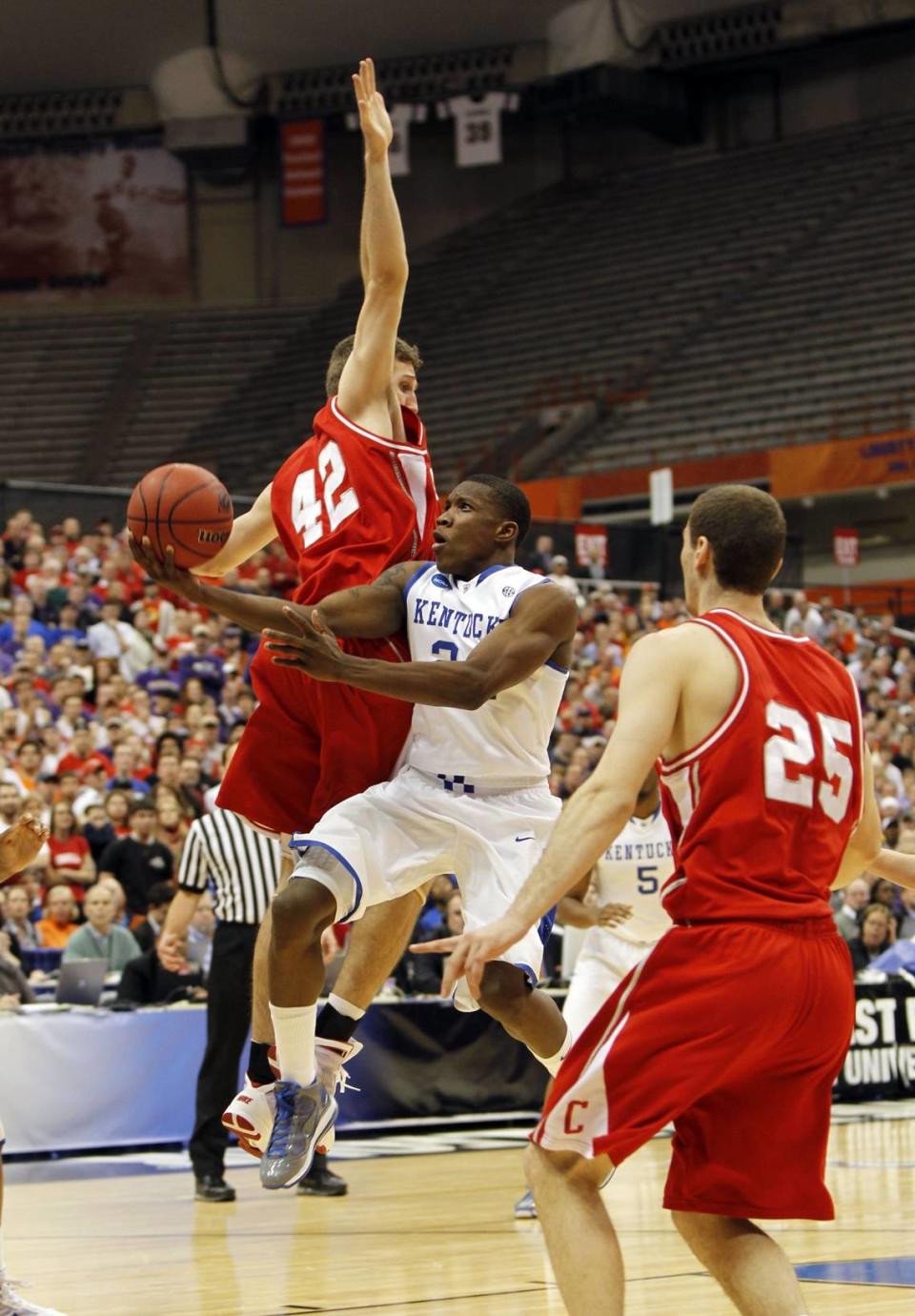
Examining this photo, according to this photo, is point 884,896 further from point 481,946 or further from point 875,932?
point 481,946

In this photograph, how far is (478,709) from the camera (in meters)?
5.58

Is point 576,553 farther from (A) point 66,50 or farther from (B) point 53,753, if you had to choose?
(A) point 66,50

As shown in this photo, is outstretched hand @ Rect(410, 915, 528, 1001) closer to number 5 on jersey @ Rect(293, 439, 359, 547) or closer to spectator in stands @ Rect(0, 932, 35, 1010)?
number 5 on jersey @ Rect(293, 439, 359, 547)

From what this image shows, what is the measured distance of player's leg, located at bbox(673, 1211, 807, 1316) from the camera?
3830 mm

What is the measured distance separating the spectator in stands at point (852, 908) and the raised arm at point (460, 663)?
8.70 metres

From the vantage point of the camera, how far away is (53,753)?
13992mm

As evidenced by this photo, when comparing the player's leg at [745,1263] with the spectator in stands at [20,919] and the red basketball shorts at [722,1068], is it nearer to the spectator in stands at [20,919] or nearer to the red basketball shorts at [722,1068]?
the red basketball shorts at [722,1068]

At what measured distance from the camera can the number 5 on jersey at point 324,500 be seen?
5.77 metres

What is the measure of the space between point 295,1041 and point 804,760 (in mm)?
2201

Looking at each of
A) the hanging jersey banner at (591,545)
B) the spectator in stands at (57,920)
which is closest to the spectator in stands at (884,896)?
the spectator in stands at (57,920)

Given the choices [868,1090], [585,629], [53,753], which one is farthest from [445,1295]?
[585,629]

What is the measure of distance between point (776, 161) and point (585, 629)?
17799mm

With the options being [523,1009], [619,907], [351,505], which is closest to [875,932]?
[619,907]

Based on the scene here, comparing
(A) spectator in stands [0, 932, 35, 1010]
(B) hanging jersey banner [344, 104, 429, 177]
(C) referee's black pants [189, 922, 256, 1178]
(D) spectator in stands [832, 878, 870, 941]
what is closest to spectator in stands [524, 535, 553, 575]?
(D) spectator in stands [832, 878, 870, 941]
